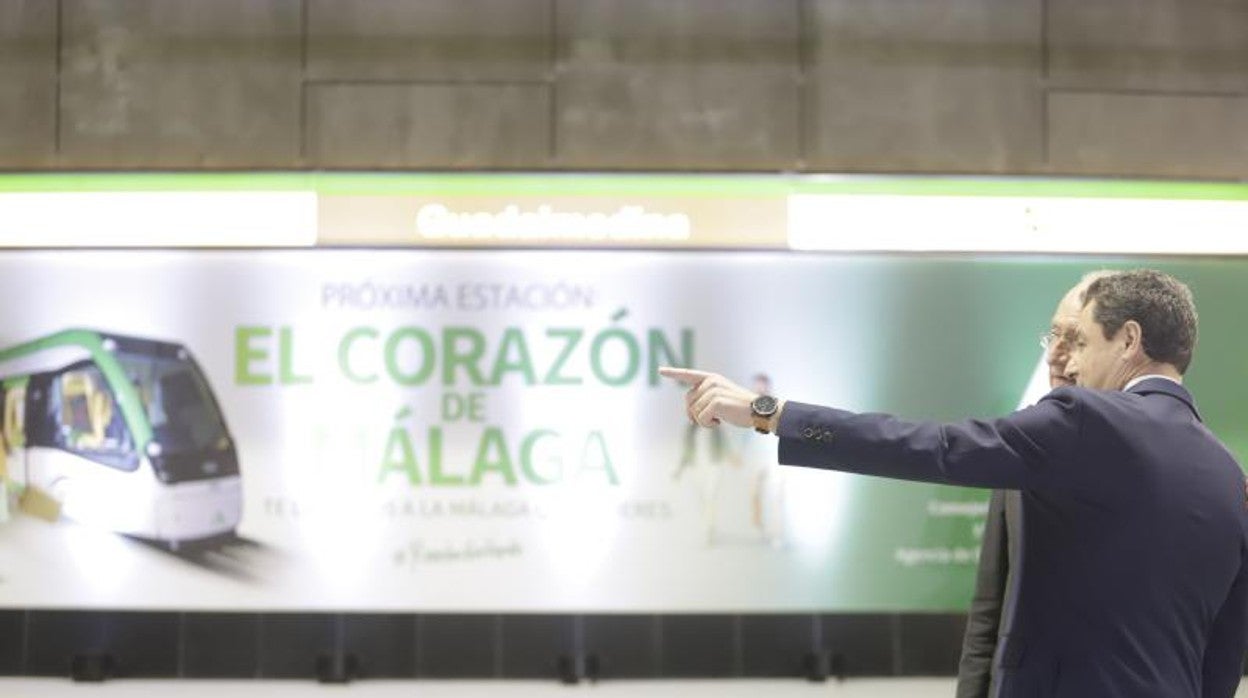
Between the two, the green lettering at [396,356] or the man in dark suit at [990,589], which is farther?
the green lettering at [396,356]

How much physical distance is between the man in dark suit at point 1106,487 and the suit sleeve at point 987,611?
0.70m

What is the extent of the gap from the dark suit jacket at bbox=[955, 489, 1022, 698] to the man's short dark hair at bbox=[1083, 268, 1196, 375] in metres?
0.73

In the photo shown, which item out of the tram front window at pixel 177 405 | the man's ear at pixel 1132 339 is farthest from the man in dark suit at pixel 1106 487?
the tram front window at pixel 177 405

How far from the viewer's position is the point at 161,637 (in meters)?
5.77

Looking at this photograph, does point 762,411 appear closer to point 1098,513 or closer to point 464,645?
point 1098,513

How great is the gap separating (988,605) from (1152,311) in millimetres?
978

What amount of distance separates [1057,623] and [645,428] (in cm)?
376

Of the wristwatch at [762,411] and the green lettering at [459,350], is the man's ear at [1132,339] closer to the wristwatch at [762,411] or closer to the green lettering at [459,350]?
the wristwatch at [762,411]

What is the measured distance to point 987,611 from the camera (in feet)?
8.54

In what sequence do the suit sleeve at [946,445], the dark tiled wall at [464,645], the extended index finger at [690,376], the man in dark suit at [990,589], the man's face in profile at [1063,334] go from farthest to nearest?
the dark tiled wall at [464,645] < the man in dark suit at [990,589] < the man's face in profile at [1063,334] < the extended index finger at [690,376] < the suit sleeve at [946,445]

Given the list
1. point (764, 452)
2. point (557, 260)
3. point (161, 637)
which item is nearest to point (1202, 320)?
point (764, 452)

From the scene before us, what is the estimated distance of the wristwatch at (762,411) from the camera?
170 cm

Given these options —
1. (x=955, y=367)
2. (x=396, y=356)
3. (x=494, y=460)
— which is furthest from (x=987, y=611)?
(x=396, y=356)

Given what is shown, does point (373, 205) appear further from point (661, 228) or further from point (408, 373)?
point (661, 228)
